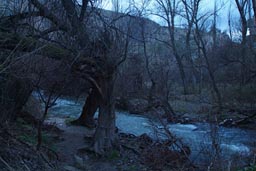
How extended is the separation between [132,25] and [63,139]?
511cm

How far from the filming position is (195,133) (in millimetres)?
17578

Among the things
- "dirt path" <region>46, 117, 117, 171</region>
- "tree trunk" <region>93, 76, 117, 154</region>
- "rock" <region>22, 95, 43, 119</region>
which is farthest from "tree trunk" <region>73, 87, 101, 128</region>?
"tree trunk" <region>93, 76, 117, 154</region>

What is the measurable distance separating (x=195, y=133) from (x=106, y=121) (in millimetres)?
7096

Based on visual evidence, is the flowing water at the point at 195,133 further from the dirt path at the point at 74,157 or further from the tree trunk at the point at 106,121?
the dirt path at the point at 74,157

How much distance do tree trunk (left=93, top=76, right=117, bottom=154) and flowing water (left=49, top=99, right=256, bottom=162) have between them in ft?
4.72

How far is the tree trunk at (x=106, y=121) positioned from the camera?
1166 cm

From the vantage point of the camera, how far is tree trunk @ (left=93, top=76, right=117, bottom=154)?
11664mm

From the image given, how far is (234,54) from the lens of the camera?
27.6 m

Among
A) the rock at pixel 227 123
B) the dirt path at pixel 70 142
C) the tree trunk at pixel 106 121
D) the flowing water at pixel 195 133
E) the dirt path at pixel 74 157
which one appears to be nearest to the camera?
the dirt path at pixel 74 157

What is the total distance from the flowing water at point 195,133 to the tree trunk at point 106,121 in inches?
56.7

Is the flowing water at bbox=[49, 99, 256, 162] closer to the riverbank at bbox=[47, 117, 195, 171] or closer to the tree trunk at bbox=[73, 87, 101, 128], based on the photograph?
the riverbank at bbox=[47, 117, 195, 171]

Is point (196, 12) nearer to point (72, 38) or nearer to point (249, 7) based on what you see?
point (249, 7)

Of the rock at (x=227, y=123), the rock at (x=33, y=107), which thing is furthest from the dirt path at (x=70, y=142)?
the rock at (x=227, y=123)

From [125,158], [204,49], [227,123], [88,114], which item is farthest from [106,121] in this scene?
[204,49]
